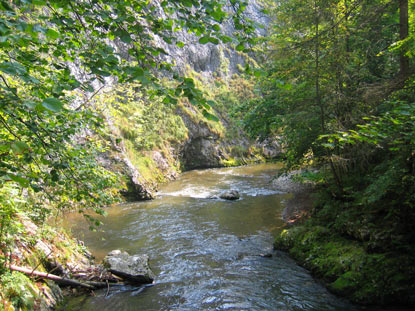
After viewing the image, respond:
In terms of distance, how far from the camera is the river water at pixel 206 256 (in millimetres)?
5609

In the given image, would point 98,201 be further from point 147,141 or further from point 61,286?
point 147,141

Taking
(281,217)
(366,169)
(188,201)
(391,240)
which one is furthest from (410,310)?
(188,201)

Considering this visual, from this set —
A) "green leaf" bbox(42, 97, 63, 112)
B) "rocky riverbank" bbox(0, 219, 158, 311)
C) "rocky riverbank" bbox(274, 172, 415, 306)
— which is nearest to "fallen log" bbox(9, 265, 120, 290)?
"rocky riverbank" bbox(0, 219, 158, 311)

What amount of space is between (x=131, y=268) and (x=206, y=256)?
2172 mm

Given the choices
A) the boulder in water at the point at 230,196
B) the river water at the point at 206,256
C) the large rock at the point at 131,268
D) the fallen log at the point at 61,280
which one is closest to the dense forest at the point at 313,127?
the fallen log at the point at 61,280

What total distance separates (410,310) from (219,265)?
161 inches

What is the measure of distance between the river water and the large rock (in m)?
0.26

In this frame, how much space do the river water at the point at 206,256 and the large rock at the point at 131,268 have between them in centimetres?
26

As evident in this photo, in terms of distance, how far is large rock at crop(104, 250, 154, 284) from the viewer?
6.53 m

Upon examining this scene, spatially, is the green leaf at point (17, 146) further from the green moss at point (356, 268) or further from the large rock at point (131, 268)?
the green moss at point (356, 268)

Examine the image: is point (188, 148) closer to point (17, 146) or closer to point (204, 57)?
point (204, 57)

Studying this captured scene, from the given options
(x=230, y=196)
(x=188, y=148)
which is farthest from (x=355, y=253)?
(x=188, y=148)

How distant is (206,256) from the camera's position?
7.87m

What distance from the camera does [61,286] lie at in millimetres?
5910
